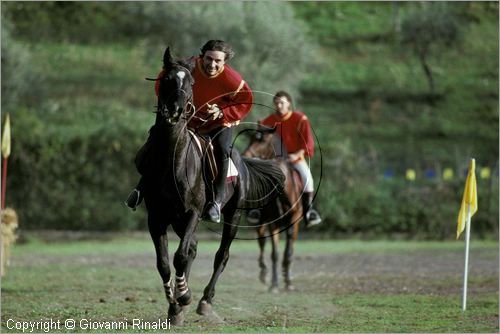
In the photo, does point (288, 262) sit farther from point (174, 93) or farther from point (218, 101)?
point (174, 93)

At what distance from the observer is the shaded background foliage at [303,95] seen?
90.5 feet

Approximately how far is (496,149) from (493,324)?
96.3ft

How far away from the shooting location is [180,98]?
9773mm

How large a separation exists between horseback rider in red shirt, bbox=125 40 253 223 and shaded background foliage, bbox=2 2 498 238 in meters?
16.2

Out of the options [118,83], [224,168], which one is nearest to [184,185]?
[224,168]

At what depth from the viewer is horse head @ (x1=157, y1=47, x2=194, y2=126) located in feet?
32.0

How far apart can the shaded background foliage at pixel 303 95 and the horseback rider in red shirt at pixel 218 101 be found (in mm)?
16233

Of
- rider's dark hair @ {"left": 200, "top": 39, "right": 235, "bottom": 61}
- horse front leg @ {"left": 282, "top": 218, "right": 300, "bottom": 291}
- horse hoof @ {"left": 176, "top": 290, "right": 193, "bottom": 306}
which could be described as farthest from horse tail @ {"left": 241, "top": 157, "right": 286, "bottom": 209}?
horse front leg @ {"left": 282, "top": 218, "right": 300, "bottom": 291}

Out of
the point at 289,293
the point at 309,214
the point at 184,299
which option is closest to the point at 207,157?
the point at 184,299

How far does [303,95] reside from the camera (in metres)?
46.7

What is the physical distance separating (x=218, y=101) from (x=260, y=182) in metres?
1.69

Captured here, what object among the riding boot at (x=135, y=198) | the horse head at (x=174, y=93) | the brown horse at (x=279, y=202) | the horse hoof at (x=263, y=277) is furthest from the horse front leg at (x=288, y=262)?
the horse head at (x=174, y=93)

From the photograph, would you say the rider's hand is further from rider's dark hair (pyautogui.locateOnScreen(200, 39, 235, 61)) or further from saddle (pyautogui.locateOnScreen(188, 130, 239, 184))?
rider's dark hair (pyautogui.locateOnScreen(200, 39, 235, 61))
